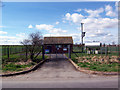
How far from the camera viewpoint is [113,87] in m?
5.32

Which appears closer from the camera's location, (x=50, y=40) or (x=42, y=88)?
Answer: (x=42, y=88)

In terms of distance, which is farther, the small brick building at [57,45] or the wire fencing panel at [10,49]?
the small brick building at [57,45]

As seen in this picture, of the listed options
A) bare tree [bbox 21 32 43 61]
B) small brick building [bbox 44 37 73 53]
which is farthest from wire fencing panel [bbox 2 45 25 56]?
small brick building [bbox 44 37 73 53]

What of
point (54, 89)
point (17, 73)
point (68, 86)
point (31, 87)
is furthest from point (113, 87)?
point (17, 73)

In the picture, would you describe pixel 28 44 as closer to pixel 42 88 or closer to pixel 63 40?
pixel 42 88

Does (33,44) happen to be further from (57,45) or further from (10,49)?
(57,45)

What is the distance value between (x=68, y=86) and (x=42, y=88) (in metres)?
1.19

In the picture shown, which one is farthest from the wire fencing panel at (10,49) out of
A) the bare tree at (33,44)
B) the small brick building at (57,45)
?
the small brick building at (57,45)

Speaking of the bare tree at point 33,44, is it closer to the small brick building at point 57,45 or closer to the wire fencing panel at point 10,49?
the wire fencing panel at point 10,49

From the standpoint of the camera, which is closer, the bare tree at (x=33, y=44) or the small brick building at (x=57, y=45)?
the bare tree at (x=33, y=44)

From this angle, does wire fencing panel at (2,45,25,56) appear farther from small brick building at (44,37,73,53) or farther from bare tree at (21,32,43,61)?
small brick building at (44,37,73,53)

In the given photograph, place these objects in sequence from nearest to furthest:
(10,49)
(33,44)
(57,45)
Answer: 1. (33,44)
2. (10,49)
3. (57,45)

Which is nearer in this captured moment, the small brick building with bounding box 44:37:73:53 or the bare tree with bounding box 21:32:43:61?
the bare tree with bounding box 21:32:43:61

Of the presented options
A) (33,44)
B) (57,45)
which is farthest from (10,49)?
(57,45)
